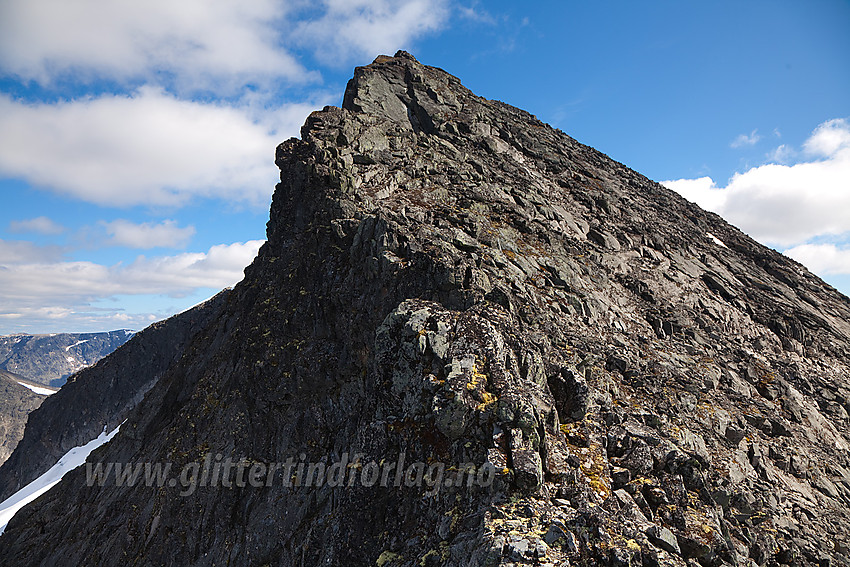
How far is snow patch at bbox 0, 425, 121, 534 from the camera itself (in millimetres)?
64875

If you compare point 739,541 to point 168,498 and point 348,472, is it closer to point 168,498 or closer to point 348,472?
point 348,472

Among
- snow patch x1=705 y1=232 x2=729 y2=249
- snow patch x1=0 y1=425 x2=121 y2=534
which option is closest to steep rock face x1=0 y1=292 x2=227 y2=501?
snow patch x1=0 y1=425 x2=121 y2=534

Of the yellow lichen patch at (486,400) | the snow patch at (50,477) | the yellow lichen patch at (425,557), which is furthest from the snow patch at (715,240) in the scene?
the snow patch at (50,477)

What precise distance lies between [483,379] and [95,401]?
89.5 metres

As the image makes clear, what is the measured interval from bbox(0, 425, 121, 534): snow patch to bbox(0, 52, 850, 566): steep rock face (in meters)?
44.7

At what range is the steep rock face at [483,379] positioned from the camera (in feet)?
34.5

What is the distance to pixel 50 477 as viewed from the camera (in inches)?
2744

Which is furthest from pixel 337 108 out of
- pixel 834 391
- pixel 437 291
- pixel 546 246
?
pixel 834 391

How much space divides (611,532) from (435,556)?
366cm

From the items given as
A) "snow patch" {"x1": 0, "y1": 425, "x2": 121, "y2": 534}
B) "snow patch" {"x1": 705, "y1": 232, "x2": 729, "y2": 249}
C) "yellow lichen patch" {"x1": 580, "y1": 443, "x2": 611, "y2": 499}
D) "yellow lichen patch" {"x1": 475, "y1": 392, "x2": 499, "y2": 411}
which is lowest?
"snow patch" {"x1": 0, "y1": 425, "x2": 121, "y2": 534}

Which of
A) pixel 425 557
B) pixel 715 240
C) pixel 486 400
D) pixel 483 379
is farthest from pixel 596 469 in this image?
pixel 715 240

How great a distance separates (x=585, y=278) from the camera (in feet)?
70.6

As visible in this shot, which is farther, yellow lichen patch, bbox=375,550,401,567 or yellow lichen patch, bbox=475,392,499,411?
yellow lichen patch, bbox=475,392,499,411

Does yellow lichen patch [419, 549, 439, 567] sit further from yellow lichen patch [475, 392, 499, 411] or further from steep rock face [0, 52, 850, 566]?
yellow lichen patch [475, 392, 499, 411]
